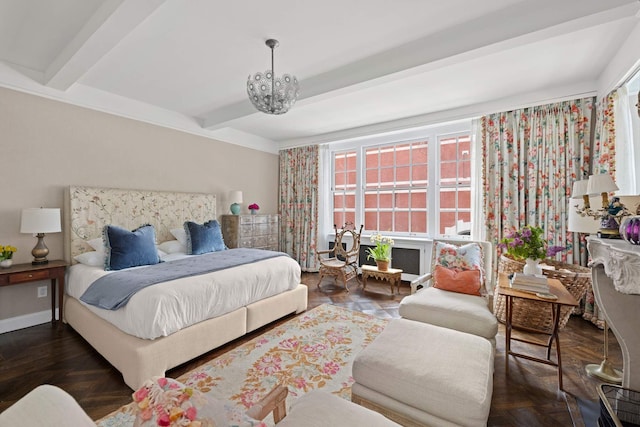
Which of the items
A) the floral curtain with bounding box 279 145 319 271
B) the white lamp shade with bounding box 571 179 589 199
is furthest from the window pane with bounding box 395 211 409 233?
the white lamp shade with bounding box 571 179 589 199

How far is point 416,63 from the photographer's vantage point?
255cm

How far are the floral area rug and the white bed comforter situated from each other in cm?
40

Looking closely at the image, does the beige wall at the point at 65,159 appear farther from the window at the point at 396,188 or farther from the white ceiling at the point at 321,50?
the window at the point at 396,188

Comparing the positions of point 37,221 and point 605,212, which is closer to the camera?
point 605,212

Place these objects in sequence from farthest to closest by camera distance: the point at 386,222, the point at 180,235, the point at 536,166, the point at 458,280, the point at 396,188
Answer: the point at 386,222, the point at 396,188, the point at 180,235, the point at 536,166, the point at 458,280

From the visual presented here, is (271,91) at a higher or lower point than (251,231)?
higher

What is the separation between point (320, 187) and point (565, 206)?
3.71 m

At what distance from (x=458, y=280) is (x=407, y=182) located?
8.26 feet

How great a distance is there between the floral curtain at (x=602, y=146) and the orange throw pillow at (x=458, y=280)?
1.45m

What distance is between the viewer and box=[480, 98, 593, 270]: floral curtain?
10.7 ft

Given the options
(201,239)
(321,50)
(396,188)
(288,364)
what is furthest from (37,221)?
(396,188)

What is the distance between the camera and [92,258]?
307 centimetres

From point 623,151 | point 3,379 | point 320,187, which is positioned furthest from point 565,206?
point 3,379

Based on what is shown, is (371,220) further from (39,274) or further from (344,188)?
(39,274)
